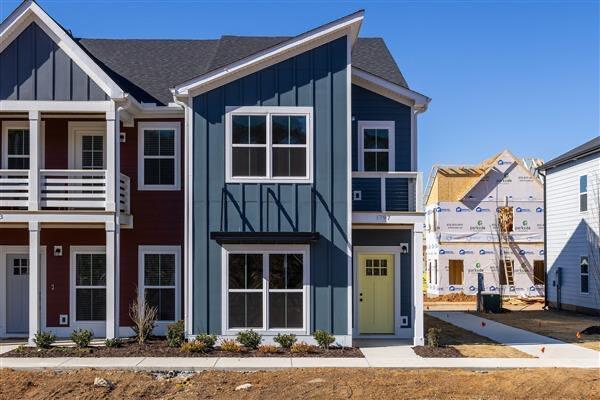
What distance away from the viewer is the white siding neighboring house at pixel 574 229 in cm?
2538

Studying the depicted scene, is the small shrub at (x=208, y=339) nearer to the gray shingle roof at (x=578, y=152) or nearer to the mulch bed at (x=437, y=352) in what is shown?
the mulch bed at (x=437, y=352)

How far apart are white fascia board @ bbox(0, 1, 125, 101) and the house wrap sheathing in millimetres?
24538

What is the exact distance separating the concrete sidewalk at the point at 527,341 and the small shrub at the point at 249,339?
6.43 m

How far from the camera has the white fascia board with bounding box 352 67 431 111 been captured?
17.3 meters

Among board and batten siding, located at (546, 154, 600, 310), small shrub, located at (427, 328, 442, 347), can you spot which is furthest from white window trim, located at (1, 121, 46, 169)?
board and batten siding, located at (546, 154, 600, 310)

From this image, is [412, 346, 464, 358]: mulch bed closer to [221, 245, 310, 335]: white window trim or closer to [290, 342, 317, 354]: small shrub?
[290, 342, 317, 354]: small shrub

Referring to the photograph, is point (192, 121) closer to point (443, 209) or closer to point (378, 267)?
point (378, 267)

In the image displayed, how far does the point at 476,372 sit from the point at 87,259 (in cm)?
1048

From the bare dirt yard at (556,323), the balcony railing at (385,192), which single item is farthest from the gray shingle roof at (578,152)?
the balcony railing at (385,192)

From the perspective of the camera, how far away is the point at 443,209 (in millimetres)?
37156

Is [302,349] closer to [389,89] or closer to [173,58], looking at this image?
[389,89]

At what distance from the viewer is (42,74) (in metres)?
16.5

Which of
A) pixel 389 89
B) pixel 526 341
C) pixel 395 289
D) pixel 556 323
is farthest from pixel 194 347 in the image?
pixel 556 323

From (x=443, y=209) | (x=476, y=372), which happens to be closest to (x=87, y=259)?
(x=476, y=372)
